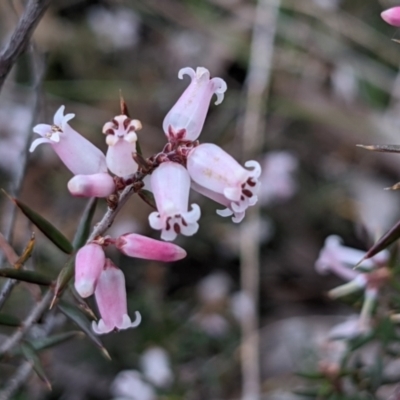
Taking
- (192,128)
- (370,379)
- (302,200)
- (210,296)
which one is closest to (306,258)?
(302,200)

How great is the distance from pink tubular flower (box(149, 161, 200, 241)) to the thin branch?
616 mm

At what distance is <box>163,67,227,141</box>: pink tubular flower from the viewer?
5.04 feet

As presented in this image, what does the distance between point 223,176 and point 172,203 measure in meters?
0.14

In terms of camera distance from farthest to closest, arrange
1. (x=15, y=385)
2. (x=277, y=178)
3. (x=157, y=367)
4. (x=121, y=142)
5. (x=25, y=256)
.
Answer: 1. (x=277, y=178)
2. (x=157, y=367)
3. (x=15, y=385)
4. (x=25, y=256)
5. (x=121, y=142)

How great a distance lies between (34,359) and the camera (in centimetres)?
175

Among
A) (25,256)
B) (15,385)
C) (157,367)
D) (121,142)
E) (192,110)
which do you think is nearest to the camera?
(121,142)

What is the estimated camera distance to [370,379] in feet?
8.04

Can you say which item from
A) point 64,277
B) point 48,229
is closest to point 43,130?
point 48,229

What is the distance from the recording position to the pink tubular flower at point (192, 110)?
1537mm

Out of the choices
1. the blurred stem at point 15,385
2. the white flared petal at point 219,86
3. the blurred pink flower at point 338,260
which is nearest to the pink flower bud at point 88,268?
the white flared petal at point 219,86

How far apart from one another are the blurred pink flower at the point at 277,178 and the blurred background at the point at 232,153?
0.05ft

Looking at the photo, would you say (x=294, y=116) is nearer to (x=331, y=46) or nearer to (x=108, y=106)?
(x=331, y=46)

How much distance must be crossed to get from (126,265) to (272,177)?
48.9 inches

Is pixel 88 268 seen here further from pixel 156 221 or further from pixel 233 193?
pixel 233 193
